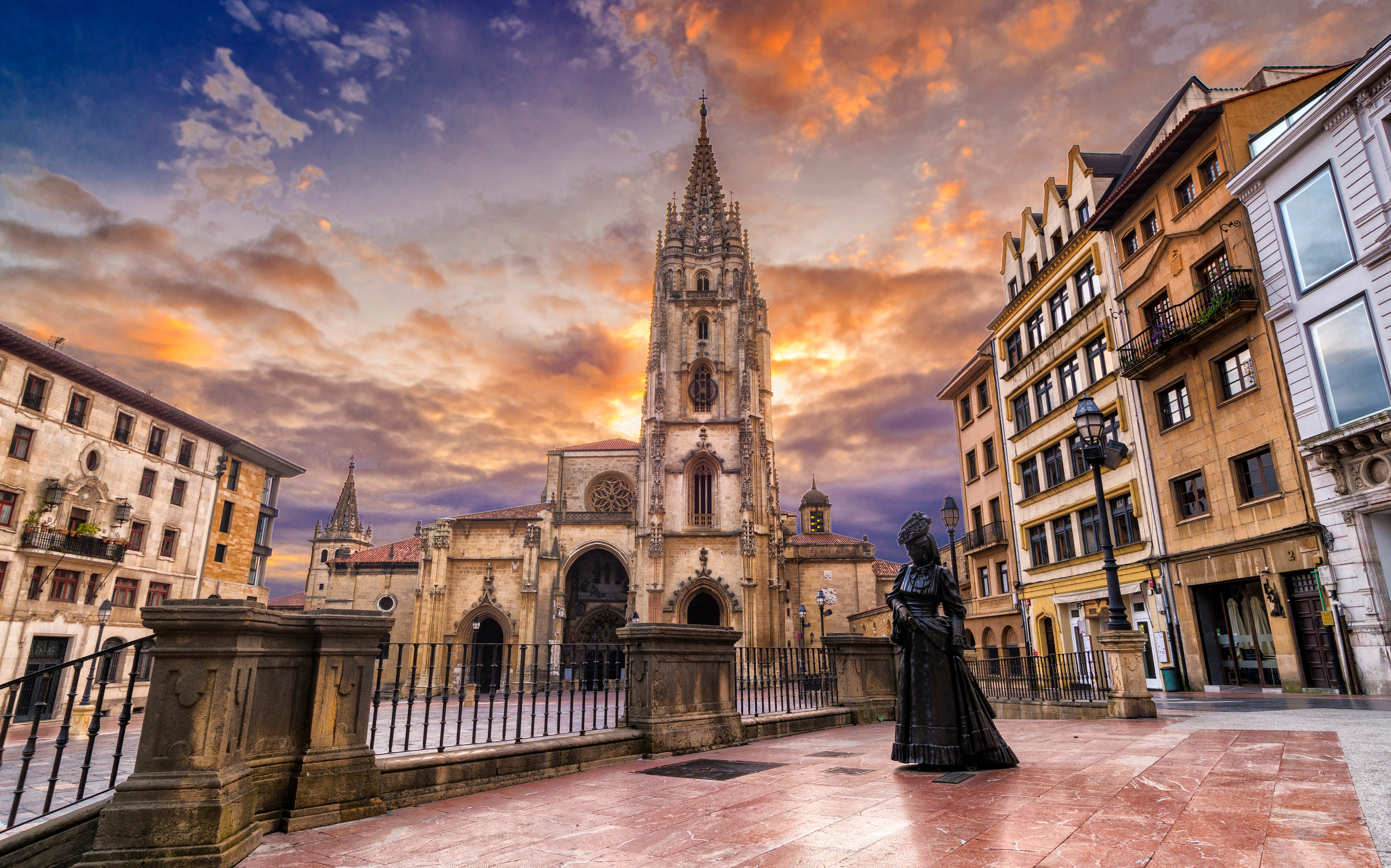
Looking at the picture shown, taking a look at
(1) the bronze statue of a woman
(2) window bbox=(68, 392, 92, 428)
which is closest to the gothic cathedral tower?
(2) window bbox=(68, 392, 92, 428)

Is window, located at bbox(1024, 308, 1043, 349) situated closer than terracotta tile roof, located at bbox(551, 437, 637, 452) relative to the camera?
Yes

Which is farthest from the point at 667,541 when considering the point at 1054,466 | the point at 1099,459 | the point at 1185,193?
the point at 1099,459

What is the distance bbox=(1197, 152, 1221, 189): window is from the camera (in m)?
17.6

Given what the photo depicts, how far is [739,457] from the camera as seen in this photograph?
41.0 m

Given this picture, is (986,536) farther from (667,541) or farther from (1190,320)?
(667,541)

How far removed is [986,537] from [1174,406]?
1097 centimetres

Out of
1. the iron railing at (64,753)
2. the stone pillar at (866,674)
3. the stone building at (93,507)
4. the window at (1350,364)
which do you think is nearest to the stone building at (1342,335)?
the window at (1350,364)

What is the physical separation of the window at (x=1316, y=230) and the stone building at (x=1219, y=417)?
3.34ft

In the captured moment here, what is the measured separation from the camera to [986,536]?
2888 centimetres

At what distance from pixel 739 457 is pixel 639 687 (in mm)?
32766

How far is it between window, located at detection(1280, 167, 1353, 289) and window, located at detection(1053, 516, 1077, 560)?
10.1 metres

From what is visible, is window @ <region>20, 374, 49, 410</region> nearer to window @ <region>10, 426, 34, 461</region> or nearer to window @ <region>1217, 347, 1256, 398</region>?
window @ <region>10, 426, 34, 461</region>

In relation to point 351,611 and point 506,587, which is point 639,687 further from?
point 506,587

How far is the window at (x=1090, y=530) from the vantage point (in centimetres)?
2147
